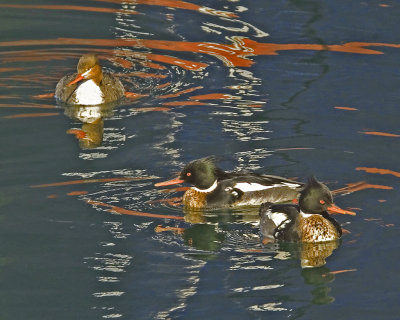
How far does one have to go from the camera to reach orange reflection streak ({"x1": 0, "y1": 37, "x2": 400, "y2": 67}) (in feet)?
55.3

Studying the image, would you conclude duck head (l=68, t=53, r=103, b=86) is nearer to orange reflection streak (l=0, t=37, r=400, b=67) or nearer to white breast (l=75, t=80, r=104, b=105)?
white breast (l=75, t=80, r=104, b=105)

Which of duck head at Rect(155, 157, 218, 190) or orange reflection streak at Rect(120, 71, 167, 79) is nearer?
duck head at Rect(155, 157, 218, 190)

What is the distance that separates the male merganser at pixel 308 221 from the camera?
1065cm

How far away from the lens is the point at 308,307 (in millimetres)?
9383

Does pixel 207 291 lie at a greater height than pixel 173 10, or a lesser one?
lesser

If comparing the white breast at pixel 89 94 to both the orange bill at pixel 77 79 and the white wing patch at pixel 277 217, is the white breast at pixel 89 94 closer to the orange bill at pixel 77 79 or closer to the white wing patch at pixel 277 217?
the orange bill at pixel 77 79

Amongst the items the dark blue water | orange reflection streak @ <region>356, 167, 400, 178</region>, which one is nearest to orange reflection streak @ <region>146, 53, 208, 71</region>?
the dark blue water

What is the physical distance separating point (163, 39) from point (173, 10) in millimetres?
1559

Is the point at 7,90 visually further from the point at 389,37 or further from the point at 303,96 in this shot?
the point at 389,37

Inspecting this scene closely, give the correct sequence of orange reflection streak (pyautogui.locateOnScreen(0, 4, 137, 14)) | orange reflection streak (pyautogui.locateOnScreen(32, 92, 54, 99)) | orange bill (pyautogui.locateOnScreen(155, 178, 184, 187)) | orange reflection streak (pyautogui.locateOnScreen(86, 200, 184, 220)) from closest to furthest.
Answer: orange reflection streak (pyautogui.locateOnScreen(86, 200, 184, 220)), orange bill (pyautogui.locateOnScreen(155, 178, 184, 187)), orange reflection streak (pyautogui.locateOnScreen(32, 92, 54, 99)), orange reflection streak (pyautogui.locateOnScreen(0, 4, 137, 14))

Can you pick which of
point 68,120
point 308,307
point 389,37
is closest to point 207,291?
point 308,307

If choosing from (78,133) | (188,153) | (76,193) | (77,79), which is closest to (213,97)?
(77,79)

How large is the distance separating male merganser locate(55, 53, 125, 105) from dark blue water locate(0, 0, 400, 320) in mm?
231

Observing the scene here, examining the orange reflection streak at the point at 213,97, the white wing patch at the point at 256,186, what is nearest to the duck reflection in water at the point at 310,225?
the white wing patch at the point at 256,186
